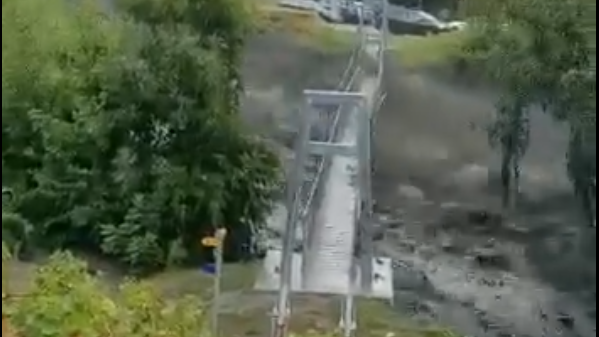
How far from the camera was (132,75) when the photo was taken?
13.5 ft

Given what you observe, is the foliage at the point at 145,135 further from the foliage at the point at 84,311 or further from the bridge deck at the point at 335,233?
the foliage at the point at 84,311

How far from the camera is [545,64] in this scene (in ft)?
14.4

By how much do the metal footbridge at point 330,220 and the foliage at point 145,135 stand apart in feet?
0.92

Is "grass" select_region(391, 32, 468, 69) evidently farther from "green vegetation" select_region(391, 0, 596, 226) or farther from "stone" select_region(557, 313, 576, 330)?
"stone" select_region(557, 313, 576, 330)

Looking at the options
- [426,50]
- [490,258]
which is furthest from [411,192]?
[426,50]

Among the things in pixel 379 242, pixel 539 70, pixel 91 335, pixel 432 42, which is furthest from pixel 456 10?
pixel 91 335

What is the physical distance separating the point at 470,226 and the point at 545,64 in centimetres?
73

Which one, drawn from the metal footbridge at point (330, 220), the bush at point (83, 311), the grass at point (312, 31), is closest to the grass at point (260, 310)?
the metal footbridge at point (330, 220)

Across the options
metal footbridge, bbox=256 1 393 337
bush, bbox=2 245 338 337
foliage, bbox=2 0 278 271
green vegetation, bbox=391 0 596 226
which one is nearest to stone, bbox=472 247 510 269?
green vegetation, bbox=391 0 596 226

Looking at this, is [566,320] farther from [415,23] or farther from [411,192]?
[415,23]

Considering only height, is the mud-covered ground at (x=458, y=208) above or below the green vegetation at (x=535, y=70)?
below

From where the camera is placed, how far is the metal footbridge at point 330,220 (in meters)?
3.59

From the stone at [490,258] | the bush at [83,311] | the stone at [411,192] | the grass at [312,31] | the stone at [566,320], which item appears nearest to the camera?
the bush at [83,311]

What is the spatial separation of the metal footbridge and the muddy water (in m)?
0.22
